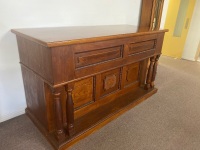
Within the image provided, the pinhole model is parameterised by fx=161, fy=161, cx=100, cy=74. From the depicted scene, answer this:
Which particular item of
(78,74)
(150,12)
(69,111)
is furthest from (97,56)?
(150,12)

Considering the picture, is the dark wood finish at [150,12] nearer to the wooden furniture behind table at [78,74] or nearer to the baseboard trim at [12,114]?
the wooden furniture behind table at [78,74]

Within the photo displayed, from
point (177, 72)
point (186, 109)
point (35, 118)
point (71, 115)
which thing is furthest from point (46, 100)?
point (177, 72)

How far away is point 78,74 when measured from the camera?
118 centimetres

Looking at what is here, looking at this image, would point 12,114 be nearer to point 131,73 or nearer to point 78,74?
point 78,74

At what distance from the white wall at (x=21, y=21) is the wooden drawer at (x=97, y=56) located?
62 cm

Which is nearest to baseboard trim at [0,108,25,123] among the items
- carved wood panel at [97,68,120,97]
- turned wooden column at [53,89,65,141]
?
turned wooden column at [53,89,65,141]

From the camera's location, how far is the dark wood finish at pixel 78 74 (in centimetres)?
108

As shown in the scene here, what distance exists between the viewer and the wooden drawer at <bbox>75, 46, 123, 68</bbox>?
3.79 ft

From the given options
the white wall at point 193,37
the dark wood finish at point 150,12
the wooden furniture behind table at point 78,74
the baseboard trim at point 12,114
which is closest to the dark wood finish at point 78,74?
the wooden furniture behind table at point 78,74

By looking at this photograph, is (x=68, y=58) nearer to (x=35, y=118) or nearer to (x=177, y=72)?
(x=35, y=118)

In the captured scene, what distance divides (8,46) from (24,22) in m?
0.26

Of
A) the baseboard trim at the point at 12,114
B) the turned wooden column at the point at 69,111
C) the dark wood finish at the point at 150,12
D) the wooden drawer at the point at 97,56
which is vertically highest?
the dark wood finish at the point at 150,12

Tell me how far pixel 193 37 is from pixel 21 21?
3.78 m

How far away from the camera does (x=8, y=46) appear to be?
4.66 feet
